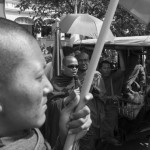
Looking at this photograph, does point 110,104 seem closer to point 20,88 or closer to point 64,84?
point 64,84

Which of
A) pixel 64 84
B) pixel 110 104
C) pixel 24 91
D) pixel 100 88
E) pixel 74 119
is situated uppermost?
pixel 24 91

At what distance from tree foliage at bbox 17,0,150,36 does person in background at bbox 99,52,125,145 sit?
6.33 m

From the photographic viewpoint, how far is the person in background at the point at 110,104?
182 inches

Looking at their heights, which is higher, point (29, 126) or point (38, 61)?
point (38, 61)

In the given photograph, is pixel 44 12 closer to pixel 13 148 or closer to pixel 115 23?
pixel 115 23

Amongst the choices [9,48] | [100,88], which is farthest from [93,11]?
[9,48]

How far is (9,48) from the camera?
2.68 feet

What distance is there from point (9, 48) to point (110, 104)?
4.04m

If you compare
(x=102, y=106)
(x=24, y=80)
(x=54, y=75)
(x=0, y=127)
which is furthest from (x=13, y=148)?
(x=102, y=106)

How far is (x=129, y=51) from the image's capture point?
21.6ft

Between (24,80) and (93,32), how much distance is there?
518 cm

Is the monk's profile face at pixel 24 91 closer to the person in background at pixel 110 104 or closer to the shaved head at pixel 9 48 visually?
the shaved head at pixel 9 48

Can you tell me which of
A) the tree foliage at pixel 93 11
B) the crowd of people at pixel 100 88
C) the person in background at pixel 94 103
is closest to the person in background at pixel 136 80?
the crowd of people at pixel 100 88

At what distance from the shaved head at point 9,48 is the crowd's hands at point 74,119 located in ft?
0.87
